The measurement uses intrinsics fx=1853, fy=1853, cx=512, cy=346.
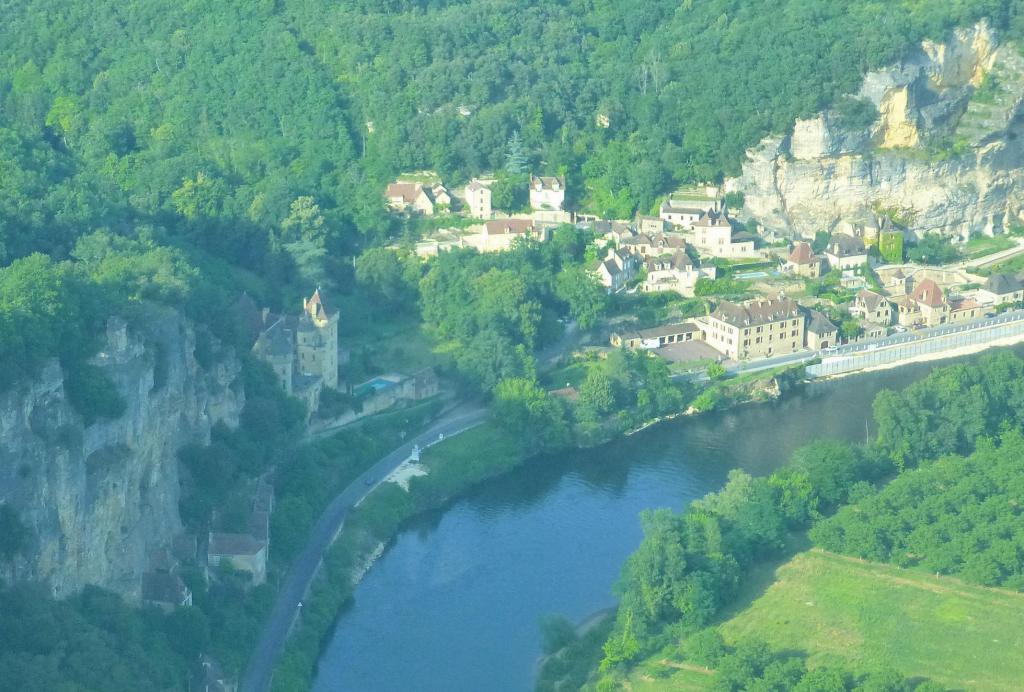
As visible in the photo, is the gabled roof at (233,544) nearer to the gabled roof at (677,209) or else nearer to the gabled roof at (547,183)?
the gabled roof at (547,183)

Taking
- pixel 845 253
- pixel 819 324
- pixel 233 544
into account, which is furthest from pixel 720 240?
pixel 233 544

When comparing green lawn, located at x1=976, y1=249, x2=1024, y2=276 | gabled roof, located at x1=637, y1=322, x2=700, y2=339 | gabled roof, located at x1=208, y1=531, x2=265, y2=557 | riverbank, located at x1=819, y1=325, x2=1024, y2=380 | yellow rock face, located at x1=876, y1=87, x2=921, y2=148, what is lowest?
gabled roof, located at x1=208, y1=531, x2=265, y2=557

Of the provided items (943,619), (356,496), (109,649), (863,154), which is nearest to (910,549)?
(943,619)

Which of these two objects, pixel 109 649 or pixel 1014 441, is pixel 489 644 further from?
pixel 1014 441

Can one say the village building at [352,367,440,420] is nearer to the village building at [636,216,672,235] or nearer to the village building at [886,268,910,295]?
the village building at [636,216,672,235]

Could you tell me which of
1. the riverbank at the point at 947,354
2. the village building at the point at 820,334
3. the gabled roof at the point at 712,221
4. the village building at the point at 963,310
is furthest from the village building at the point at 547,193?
the village building at the point at 963,310

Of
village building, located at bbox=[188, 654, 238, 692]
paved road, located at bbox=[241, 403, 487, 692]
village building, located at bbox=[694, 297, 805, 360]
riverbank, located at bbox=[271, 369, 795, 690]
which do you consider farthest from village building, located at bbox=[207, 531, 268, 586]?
village building, located at bbox=[694, 297, 805, 360]

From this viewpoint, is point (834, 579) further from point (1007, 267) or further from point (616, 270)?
A: point (1007, 267)
